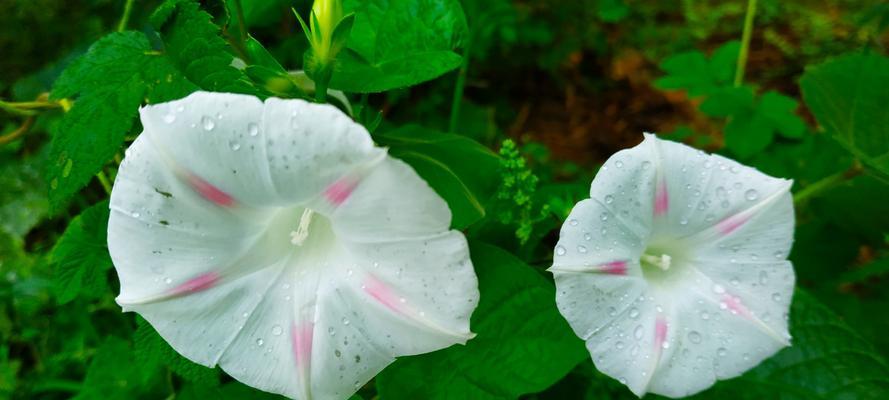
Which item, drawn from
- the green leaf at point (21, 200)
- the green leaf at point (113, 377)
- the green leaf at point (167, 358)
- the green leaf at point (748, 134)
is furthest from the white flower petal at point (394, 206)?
the green leaf at point (21, 200)

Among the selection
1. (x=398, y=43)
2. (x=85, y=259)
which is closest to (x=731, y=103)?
(x=398, y=43)

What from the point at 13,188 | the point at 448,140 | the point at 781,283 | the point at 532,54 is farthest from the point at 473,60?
the point at 781,283

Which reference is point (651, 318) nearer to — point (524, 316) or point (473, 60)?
point (524, 316)

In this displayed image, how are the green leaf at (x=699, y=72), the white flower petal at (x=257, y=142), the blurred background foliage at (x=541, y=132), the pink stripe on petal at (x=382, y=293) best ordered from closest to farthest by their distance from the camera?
the white flower petal at (x=257, y=142) < the pink stripe on petal at (x=382, y=293) < the blurred background foliage at (x=541, y=132) < the green leaf at (x=699, y=72)

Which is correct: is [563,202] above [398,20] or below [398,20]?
below

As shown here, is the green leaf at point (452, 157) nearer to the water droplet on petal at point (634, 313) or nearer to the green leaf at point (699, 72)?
the water droplet on petal at point (634, 313)

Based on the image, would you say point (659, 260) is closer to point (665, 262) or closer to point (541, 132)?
point (665, 262)
